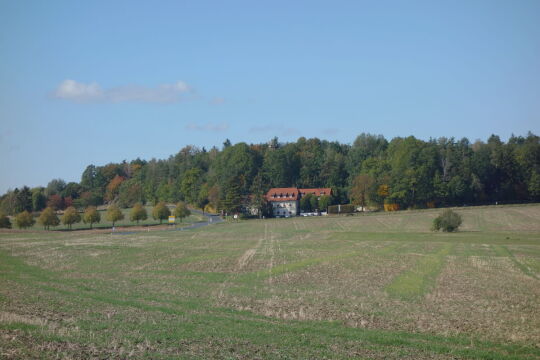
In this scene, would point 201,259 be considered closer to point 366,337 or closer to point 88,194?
point 366,337

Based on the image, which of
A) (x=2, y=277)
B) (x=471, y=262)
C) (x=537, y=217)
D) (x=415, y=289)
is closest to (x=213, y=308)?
(x=415, y=289)

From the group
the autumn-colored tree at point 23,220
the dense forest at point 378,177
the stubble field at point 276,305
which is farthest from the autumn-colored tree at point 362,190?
the stubble field at point 276,305

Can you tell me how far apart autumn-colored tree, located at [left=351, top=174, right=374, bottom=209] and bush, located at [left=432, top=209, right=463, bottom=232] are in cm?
5962

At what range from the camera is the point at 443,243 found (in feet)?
188

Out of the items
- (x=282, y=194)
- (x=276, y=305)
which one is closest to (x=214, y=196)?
(x=282, y=194)

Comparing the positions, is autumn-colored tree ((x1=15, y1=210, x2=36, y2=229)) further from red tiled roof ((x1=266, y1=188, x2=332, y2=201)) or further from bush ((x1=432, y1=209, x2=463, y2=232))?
bush ((x1=432, y1=209, x2=463, y2=232))

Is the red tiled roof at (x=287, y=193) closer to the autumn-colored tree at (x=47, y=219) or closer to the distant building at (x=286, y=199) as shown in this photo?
the distant building at (x=286, y=199)

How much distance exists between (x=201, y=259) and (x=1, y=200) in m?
120

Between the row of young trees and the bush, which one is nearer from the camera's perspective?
the bush

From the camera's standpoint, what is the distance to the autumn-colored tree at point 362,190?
447 ft

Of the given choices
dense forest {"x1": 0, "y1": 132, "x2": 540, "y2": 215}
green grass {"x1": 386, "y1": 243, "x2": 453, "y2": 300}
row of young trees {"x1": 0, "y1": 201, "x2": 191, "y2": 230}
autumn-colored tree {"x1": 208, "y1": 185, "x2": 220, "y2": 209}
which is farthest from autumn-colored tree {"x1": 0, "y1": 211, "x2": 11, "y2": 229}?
green grass {"x1": 386, "y1": 243, "x2": 453, "y2": 300}

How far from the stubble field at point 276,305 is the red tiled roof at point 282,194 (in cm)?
10745

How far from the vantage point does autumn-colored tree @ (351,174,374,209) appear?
136250 millimetres

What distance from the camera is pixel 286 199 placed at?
516ft
